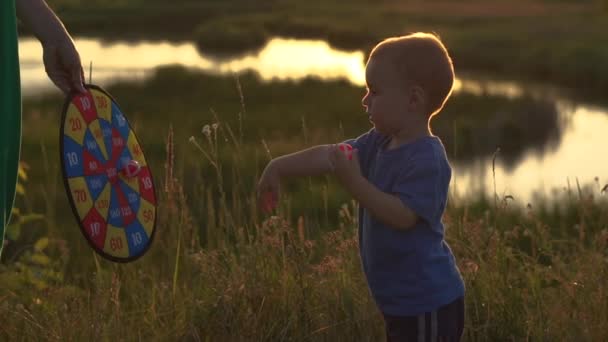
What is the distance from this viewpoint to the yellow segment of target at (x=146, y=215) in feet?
9.87

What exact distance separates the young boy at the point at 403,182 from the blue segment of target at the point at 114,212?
479 millimetres

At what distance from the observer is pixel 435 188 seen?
2.78 m

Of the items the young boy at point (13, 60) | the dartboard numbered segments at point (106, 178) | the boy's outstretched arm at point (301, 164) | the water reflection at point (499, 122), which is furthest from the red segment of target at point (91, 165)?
the water reflection at point (499, 122)

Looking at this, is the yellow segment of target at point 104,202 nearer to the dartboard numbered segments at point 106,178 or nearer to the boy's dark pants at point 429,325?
the dartboard numbered segments at point 106,178

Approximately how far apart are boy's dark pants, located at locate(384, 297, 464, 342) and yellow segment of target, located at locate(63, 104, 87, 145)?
0.97 meters

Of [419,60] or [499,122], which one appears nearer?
[419,60]

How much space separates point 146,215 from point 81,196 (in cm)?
26

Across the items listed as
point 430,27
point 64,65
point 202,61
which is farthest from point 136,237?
point 430,27

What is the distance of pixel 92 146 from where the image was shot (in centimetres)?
287

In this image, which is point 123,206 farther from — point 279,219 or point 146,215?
point 279,219

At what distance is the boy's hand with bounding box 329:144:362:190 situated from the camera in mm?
2662

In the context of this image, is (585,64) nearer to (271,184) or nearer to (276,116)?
(276,116)

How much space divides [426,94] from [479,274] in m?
1.54

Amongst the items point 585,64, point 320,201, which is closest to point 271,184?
point 320,201
